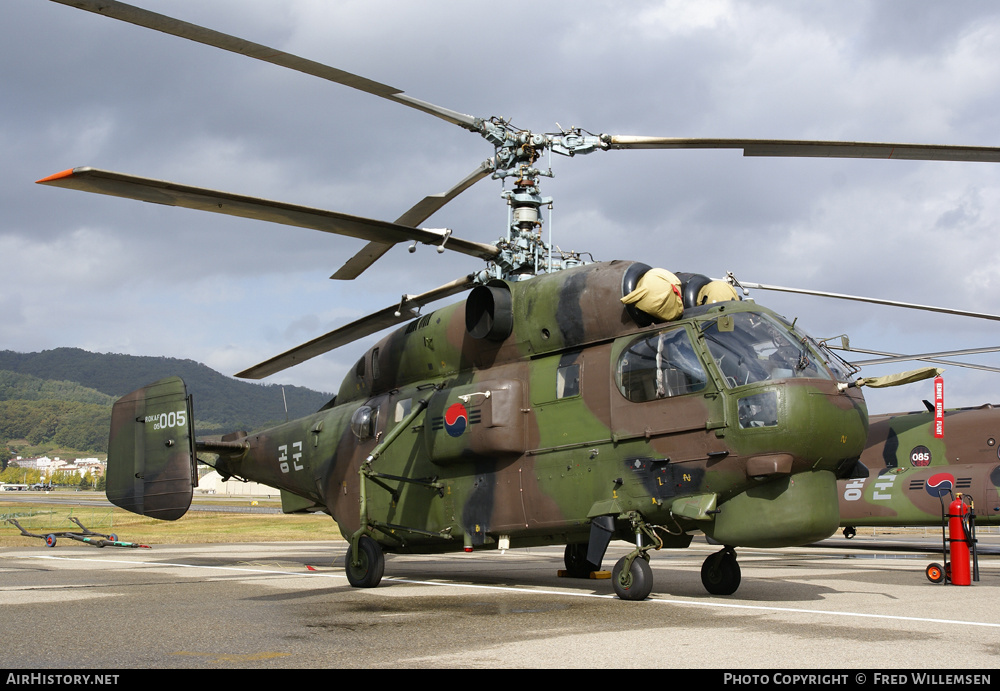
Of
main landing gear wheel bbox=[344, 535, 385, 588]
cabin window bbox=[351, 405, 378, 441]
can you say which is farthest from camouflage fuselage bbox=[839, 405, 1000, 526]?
main landing gear wheel bbox=[344, 535, 385, 588]

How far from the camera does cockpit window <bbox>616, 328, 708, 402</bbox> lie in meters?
9.56

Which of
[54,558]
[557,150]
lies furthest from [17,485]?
[557,150]

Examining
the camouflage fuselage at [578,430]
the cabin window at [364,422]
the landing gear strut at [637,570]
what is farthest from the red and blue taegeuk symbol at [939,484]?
the cabin window at [364,422]

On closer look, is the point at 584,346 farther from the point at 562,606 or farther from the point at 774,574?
the point at 774,574

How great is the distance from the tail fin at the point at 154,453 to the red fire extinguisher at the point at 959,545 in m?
10.6

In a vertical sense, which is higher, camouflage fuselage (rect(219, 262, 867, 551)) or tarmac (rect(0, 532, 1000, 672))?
camouflage fuselage (rect(219, 262, 867, 551))

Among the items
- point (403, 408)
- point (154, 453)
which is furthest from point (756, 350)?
point (154, 453)

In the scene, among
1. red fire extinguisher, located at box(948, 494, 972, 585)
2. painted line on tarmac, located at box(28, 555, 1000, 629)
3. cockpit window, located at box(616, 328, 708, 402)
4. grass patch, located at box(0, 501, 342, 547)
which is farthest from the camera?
grass patch, located at box(0, 501, 342, 547)

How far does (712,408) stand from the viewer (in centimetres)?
930

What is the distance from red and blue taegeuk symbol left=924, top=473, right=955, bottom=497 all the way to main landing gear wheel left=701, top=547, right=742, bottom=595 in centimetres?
1070

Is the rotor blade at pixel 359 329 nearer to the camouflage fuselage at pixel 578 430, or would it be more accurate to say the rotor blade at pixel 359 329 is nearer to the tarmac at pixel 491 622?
the camouflage fuselage at pixel 578 430

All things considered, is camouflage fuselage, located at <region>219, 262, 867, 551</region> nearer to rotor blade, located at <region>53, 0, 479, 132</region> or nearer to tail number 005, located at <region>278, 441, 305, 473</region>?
tail number 005, located at <region>278, 441, 305, 473</region>

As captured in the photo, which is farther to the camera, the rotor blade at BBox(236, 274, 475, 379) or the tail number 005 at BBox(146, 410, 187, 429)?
the tail number 005 at BBox(146, 410, 187, 429)
